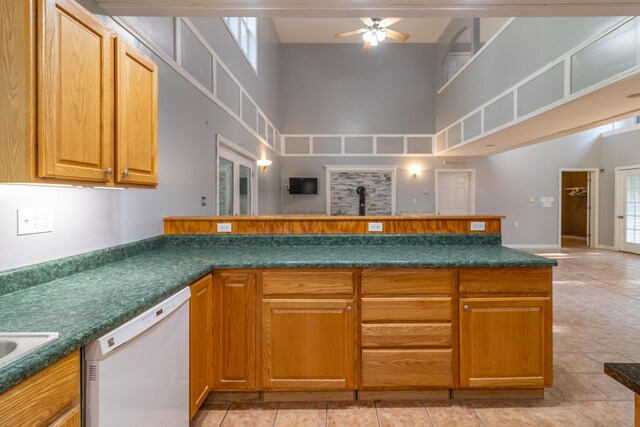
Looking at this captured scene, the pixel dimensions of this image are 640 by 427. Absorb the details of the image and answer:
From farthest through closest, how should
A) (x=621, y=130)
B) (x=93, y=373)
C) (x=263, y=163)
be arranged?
(x=621, y=130)
(x=263, y=163)
(x=93, y=373)

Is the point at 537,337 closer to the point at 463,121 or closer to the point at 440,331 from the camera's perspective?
the point at 440,331

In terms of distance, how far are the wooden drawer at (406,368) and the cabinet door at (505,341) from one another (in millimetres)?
106

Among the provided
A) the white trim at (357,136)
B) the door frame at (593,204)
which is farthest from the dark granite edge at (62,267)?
the door frame at (593,204)

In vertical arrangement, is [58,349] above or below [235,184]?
below

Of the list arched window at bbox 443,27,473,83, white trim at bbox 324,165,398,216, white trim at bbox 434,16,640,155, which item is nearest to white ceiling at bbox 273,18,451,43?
arched window at bbox 443,27,473,83

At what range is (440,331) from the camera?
1909 mm

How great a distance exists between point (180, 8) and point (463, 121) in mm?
6106

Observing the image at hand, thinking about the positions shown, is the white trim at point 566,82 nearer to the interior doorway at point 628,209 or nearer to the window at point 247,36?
the window at point 247,36

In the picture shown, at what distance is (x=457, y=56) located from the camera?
26.7ft

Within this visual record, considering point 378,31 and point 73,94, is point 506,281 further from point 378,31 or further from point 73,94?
point 378,31

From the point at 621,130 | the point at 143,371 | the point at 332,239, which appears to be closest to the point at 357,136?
the point at 621,130

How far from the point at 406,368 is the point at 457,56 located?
844 cm

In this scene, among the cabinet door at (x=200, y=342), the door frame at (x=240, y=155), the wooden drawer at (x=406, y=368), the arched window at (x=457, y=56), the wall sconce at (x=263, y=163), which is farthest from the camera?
the arched window at (x=457, y=56)

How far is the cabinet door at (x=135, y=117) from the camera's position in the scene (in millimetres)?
1453
